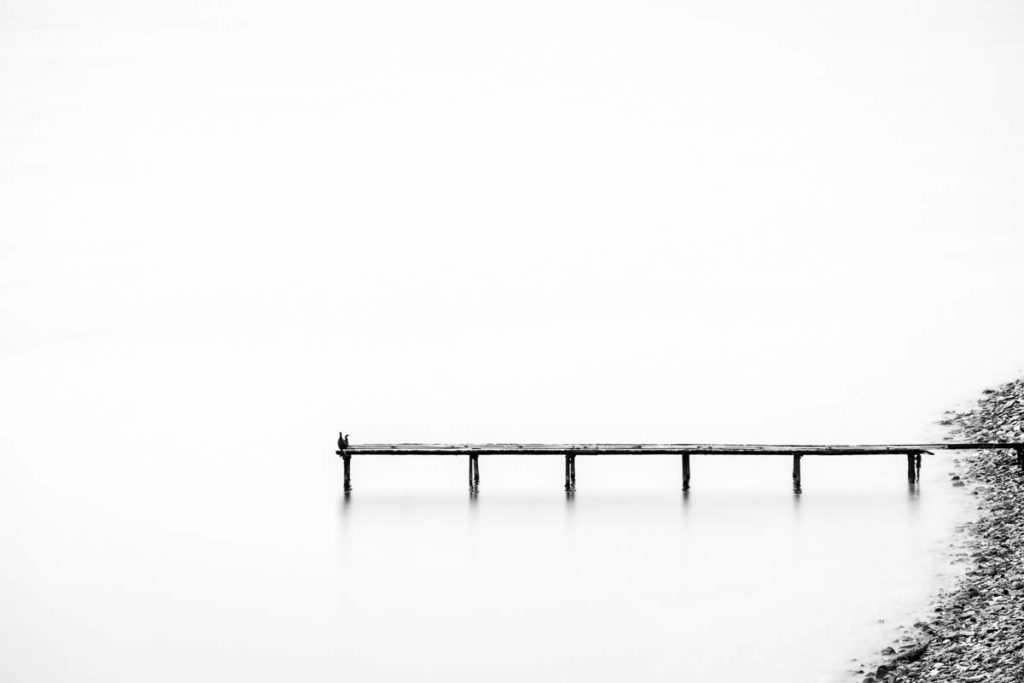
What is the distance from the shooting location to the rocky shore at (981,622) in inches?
765

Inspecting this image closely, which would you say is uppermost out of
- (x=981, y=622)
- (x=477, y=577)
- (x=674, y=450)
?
(x=674, y=450)

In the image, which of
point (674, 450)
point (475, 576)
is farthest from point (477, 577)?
point (674, 450)

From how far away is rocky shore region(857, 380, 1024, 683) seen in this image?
19.4 meters

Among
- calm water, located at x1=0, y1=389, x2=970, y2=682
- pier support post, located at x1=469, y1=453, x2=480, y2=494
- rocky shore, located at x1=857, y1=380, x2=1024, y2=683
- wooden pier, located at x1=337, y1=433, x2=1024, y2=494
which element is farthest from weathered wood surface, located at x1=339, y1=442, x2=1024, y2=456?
rocky shore, located at x1=857, y1=380, x2=1024, y2=683

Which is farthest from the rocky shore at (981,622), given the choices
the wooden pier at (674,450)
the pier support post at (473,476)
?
the pier support post at (473,476)

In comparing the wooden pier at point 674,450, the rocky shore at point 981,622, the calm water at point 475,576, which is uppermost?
the wooden pier at point 674,450

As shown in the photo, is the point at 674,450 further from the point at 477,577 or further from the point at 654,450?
the point at 477,577

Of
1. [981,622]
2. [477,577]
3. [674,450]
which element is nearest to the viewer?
[981,622]

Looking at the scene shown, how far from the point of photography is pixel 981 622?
21594mm

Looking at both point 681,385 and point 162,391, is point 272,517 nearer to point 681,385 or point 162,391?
point 681,385

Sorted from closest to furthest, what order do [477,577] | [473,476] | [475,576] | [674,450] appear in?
[477,577], [475,576], [674,450], [473,476]

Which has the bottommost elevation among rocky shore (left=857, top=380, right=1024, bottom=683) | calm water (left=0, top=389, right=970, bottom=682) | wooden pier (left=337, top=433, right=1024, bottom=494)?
calm water (left=0, top=389, right=970, bottom=682)

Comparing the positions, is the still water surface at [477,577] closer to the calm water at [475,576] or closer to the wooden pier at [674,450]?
the calm water at [475,576]

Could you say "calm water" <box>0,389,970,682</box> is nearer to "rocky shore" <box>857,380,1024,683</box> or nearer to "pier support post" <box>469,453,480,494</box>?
"pier support post" <box>469,453,480,494</box>
